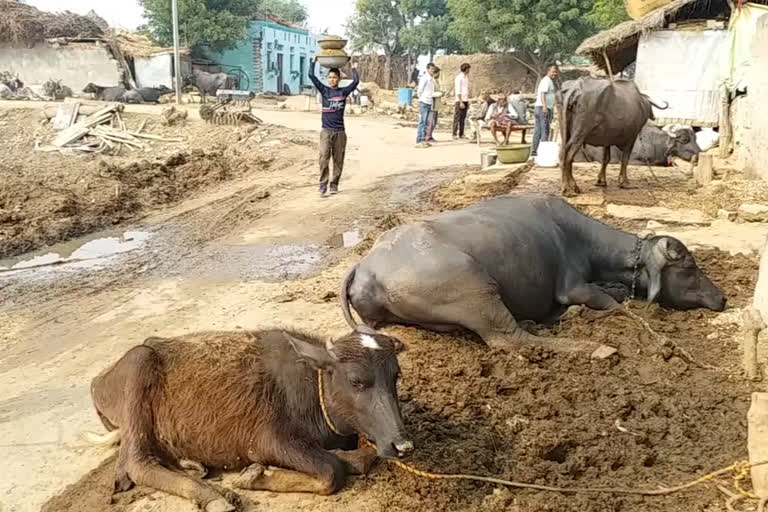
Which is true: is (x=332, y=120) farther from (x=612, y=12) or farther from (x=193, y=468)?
(x=612, y=12)

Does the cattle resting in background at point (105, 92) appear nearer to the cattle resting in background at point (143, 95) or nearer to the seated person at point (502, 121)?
the cattle resting in background at point (143, 95)

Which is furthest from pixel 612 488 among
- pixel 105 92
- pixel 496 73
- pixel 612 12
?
pixel 496 73

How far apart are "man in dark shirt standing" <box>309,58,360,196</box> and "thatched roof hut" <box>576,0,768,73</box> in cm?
764

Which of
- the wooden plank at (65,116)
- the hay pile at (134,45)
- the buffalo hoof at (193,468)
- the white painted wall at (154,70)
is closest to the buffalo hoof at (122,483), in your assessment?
the buffalo hoof at (193,468)

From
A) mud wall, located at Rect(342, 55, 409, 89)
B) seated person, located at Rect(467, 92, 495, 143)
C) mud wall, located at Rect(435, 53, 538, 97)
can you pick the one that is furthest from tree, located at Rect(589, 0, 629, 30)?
mud wall, located at Rect(342, 55, 409, 89)

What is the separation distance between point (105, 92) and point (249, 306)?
2483cm

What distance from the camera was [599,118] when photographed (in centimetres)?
1031

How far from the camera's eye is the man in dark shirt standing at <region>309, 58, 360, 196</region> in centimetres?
1091

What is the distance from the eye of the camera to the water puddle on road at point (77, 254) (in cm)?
912

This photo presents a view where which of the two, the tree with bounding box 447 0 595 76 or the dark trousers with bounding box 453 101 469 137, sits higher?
the tree with bounding box 447 0 595 76

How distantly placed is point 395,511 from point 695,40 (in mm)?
14964

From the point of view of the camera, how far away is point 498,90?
1409 inches

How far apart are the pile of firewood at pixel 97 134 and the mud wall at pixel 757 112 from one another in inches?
529

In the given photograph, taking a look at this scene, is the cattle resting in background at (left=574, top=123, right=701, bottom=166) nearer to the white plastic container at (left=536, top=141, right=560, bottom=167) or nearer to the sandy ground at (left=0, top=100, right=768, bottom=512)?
the sandy ground at (left=0, top=100, right=768, bottom=512)
